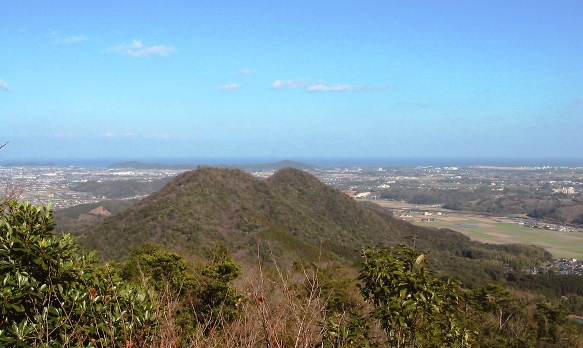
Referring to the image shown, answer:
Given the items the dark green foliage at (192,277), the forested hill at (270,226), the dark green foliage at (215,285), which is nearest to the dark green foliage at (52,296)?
the dark green foliage at (192,277)

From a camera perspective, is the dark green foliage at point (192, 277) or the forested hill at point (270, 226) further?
the forested hill at point (270, 226)

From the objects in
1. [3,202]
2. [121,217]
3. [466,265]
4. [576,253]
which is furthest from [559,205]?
[3,202]

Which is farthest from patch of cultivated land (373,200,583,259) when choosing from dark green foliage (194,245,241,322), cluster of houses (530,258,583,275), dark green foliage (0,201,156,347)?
dark green foliage (0,201,156,347)

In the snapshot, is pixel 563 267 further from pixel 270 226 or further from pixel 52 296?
pixel 52 296

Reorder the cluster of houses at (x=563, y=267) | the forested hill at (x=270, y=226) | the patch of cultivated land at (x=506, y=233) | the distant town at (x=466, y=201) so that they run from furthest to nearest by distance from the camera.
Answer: the distant town at (x=466, y=201)
the patch of cultivated land at (x=506, y=233)
the cluster of houses at (x=563, y=267)
the forested hill at (x=270, y=226)

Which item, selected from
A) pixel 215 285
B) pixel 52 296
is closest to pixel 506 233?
pixel 215 285

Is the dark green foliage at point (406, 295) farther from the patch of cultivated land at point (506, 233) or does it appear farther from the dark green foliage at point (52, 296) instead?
the patch of cultivated land at point (506, 233)

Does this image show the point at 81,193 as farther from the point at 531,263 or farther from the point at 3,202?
the point at 3,202
